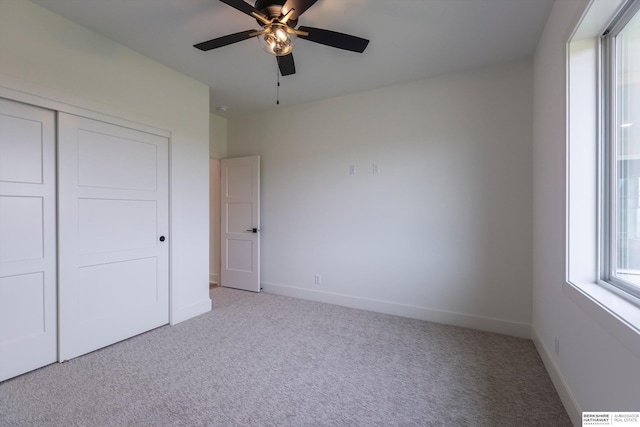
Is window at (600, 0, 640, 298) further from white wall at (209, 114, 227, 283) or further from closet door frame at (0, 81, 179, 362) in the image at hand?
white wall at (209, 114, 227, 283)

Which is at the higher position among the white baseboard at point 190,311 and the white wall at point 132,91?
the white wall at point 132,91

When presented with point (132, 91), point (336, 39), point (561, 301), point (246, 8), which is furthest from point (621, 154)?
point (132, 91)

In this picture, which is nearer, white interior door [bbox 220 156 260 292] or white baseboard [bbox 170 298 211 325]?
white baseboard [bbox 170 298 211 325]

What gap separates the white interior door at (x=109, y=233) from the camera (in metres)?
2.37

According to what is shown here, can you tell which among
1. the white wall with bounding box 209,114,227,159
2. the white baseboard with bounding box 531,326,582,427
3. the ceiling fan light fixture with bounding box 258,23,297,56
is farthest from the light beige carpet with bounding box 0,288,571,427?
the white wall with bounding box 209,114,227,159

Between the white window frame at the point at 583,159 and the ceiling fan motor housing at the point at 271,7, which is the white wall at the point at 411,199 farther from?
the ceiling fan motor housing at the point at 271,7

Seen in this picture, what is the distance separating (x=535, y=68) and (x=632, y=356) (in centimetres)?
261

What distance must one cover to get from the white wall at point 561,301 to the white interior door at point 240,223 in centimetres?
338

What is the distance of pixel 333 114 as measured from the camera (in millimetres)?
3859

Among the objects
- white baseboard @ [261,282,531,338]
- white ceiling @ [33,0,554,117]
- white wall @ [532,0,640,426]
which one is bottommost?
white baseboard @ [261,282,531,338]

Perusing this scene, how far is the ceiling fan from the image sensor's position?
174 centimetres

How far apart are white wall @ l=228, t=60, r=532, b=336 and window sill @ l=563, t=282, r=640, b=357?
51.9 inches

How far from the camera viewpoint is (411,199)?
3.37 meters

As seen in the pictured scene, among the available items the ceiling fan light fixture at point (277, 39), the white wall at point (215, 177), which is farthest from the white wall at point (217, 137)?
the ceiling fan light fixture at point (277, 39)
